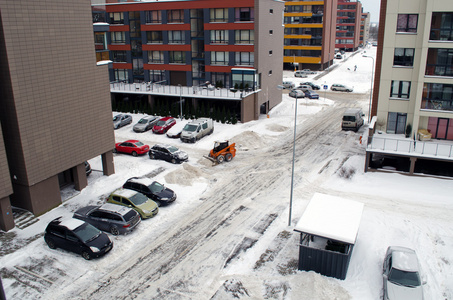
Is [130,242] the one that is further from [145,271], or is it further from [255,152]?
[255,152]

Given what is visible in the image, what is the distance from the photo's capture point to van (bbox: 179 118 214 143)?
40.6 metres

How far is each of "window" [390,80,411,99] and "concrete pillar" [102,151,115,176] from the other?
993 inches

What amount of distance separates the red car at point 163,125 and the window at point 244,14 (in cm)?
1516

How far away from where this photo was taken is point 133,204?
25406 millimetres

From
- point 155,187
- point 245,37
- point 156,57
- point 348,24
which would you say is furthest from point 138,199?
point 348,24

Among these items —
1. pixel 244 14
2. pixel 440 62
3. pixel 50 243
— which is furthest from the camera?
pixel 244 14

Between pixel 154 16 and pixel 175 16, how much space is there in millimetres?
3336

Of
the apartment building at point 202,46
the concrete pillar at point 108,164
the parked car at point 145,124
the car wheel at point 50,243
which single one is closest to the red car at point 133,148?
the concrete pillar at point 108,164

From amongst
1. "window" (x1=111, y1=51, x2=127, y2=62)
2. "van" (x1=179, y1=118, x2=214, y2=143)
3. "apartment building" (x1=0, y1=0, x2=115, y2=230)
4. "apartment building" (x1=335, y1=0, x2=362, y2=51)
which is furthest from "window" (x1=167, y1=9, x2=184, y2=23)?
"apartment building" (x1=335, y1=0, x2=362, y2=51)

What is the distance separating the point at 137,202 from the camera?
25.7 meters

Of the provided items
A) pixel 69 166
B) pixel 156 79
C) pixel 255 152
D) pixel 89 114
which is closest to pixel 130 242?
pixel 69 166

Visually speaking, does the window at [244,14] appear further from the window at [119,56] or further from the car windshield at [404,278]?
the car windshield at [404,278]

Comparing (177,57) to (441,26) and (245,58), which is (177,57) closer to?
(245,58)

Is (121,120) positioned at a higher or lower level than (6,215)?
higher
